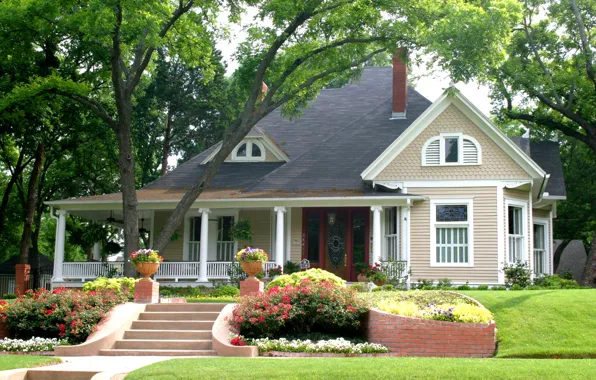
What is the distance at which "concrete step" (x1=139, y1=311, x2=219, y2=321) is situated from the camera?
55.8 ft

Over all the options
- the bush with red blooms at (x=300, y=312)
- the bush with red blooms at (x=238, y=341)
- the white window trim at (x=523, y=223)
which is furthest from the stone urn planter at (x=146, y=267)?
the white window trim at (x=523, y=223)

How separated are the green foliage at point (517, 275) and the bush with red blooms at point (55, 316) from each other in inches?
490

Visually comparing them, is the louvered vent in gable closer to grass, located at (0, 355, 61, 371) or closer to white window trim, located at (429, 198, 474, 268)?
white window trim, located at (429, 198, 474, 268)

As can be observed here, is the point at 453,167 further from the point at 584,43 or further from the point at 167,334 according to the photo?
the point at 167,334

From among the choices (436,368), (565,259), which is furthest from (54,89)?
(565,259)

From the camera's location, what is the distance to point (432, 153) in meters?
24.4

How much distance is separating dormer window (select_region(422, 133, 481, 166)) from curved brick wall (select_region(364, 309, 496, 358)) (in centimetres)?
1071

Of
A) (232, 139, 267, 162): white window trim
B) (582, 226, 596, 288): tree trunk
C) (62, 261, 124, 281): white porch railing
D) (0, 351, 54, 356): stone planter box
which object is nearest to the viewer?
(0, 351, 54, 356): stone planter box

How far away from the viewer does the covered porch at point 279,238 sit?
80.2 ft

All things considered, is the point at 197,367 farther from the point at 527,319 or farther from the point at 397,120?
the point at 397,120

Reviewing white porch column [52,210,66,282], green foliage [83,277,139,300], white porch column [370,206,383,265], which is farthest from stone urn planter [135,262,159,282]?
white porch column [52,210,66,282]

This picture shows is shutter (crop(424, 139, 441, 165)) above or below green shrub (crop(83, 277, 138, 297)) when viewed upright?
above

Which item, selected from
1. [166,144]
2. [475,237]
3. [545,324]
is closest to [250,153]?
[475,237]

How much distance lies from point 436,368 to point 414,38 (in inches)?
599
